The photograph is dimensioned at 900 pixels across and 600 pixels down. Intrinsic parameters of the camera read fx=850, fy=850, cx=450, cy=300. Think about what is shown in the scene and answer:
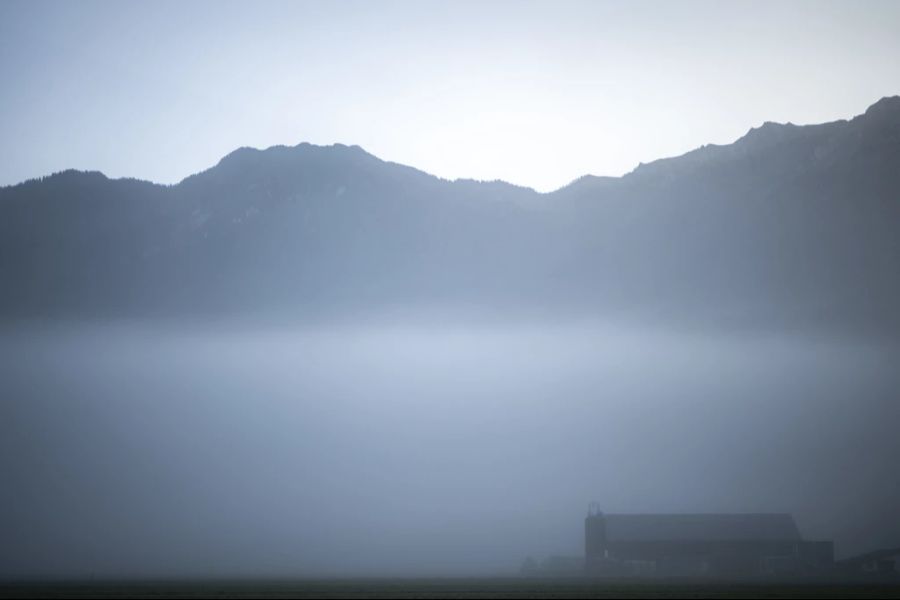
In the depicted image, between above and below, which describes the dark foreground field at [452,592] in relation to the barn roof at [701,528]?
below

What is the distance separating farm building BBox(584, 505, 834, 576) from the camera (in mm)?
63094

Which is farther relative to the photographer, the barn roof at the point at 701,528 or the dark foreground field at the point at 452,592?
the barn roof at the point at 701,528

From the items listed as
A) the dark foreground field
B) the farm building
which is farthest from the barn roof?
the dark foreground field

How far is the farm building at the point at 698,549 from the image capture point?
6309 centimetres

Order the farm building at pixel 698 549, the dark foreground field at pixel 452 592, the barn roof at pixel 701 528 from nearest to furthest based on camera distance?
the dark foreground field at pixel 452 592 < the farm building at pixel 698 549 < the barn roof at pixel 701 528

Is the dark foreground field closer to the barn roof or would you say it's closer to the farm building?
the farm building

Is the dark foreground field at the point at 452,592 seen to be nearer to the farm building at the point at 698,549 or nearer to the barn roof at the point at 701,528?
the farm building at the point at 698,549

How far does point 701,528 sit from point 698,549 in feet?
7.54

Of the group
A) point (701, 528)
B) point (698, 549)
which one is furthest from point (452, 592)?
point (701, 528)

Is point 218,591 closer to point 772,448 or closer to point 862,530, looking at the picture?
point 862,530

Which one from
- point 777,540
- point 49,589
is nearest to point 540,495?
point 777,540

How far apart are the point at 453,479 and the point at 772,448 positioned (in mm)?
71813

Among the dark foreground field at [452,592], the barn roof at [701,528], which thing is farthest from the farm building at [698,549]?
the dark foreground field at [452,592]

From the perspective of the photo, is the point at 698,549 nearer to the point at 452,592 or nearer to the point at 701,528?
the point at 701,528
